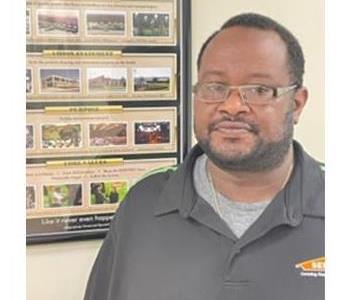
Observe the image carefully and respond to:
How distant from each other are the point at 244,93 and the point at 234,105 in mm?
38

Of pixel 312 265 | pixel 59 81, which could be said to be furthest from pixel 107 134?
pixel 312 265

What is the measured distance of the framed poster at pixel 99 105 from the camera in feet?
4.67

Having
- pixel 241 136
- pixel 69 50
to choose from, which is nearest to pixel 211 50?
pixel 241 136

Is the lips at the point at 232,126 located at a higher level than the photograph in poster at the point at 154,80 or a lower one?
lower

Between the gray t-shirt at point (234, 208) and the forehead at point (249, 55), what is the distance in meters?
0.18

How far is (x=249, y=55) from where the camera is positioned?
3.57 ft

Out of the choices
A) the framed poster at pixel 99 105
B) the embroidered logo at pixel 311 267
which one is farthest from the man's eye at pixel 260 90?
the framed poster at pixel 99 105

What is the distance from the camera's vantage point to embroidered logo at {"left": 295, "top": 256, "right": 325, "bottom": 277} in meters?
1.01

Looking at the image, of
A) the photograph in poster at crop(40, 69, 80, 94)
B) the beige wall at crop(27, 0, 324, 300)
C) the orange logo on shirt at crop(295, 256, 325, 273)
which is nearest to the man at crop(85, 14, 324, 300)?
the orange logo on shirt at crop(295, 256, 325, 273)

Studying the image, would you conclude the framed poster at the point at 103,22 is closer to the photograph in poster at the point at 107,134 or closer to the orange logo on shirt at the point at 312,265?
the photograph in poster at the point at 107,134

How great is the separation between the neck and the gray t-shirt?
1cm

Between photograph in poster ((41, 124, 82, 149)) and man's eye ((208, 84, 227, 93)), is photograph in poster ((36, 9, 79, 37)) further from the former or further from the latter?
man's eye ((208, 84, 227, 93))
